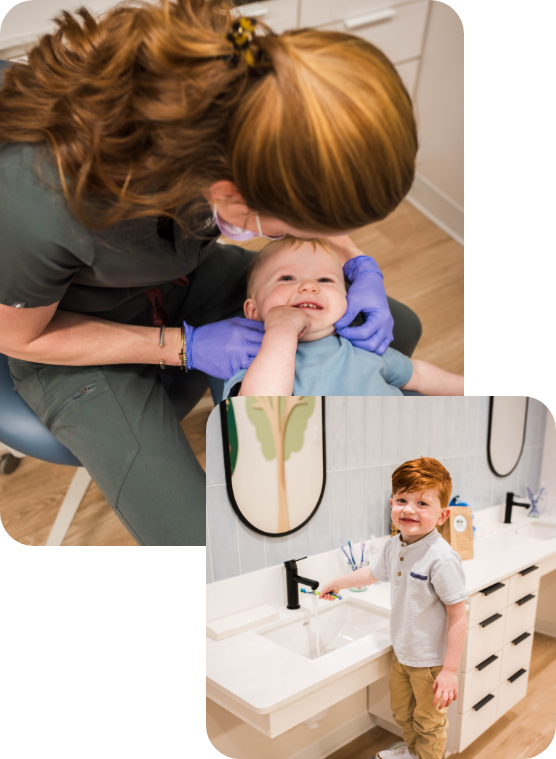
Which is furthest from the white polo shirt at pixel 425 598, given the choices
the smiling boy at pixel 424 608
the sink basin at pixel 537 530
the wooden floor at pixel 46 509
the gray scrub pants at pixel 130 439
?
the wooden floor at pixel 46 509

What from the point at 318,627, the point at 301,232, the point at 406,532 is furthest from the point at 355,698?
the point at 301,232

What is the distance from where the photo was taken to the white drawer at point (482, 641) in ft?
3.07

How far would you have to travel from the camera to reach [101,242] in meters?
0.87

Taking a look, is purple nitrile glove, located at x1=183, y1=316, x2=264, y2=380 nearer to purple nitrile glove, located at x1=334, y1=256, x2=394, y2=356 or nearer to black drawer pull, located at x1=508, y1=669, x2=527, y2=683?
purple nitrile glove, located at x1=334, y1=256, x2=394, y2=356

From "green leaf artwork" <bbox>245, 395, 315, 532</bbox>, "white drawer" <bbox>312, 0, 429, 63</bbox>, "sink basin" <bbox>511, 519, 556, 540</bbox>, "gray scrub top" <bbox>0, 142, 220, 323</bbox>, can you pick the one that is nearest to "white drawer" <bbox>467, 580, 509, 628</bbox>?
"sink basin" <bbox>511, 519, 556, 540</bbox>

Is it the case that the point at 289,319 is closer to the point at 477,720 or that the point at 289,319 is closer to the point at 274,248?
the point at 274,248

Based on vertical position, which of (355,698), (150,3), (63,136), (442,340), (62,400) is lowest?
(355,698)

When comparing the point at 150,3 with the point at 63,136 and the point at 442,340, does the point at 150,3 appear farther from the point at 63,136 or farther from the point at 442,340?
the point at 442,340

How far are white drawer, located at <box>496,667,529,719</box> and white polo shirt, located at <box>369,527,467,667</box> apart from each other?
7.2 inches

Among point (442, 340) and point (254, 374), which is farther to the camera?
point (442, 340)

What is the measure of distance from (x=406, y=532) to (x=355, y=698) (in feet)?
0.88

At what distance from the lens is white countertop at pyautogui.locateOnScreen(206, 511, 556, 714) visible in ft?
2.55

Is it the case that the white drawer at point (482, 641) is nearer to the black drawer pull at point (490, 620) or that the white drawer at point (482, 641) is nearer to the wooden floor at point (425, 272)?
the black drawer pull at point (490, 620)

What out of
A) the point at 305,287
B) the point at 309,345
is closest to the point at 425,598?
the point at 309,345
